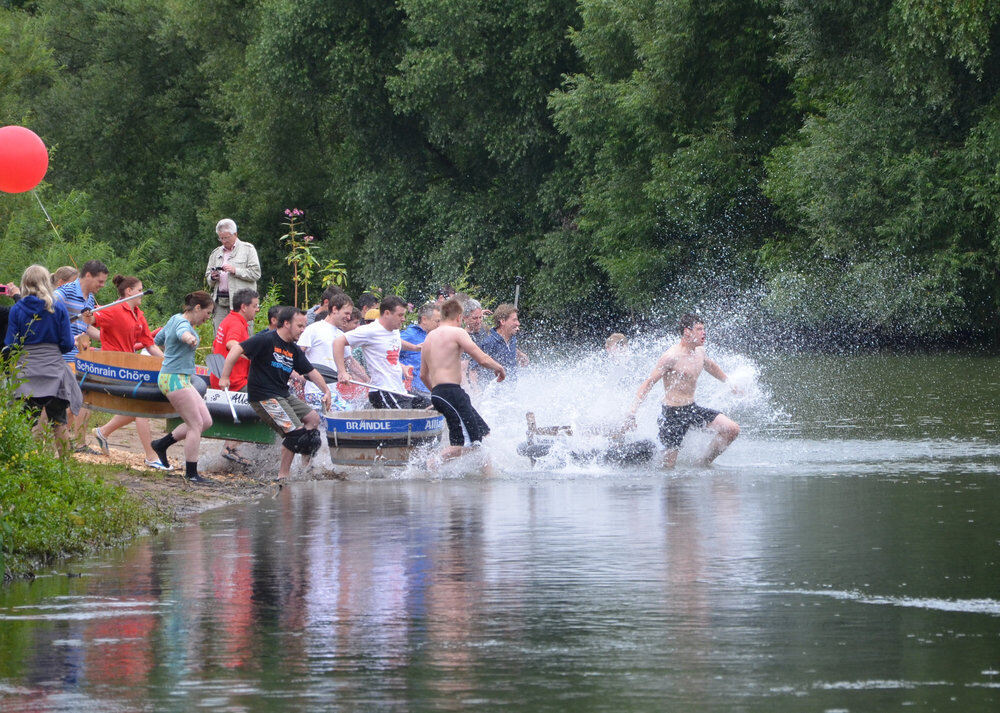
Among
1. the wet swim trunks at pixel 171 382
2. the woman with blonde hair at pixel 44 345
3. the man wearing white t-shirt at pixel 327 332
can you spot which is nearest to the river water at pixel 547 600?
the wet swim trunks at pixel 171 382

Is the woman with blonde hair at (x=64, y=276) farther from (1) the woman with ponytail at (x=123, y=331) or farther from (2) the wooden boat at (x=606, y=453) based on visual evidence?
(2) the wooden boat at (x=606, y=453)

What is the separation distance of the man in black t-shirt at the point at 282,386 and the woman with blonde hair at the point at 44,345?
95.3 inches

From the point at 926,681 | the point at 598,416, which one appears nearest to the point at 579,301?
the point at 598,416

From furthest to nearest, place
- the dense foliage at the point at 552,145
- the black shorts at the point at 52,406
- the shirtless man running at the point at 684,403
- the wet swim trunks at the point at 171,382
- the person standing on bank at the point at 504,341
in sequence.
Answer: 1. the dense foliage at the point at 552,145
2. the person standing on bank at the point at 504,341
3. the shirtless man running at the point at 684,403
4. the wet swim trunks at the point at 171,382
5. the black shorts at the point at 52,406

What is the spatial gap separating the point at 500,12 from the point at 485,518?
38618mm

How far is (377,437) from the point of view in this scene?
52.7 ft

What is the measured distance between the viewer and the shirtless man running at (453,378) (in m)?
16.0

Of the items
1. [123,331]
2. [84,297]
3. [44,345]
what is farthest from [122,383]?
[44,345]

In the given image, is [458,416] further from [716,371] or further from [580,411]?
[580,411]

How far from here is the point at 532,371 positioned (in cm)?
3209

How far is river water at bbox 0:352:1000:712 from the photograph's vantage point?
285 inches

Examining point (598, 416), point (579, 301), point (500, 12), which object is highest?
point (500, 12)

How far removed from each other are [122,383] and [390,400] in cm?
270

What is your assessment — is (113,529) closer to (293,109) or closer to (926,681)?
(926,681)
